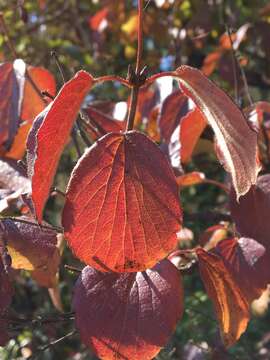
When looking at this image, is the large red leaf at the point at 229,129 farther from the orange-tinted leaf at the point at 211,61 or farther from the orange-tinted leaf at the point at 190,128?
the orange-tinted leaf at the point at 211,61

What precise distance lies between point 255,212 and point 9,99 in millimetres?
534

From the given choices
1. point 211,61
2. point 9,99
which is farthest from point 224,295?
point 211,61

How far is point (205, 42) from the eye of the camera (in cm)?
294

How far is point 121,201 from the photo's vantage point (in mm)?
880

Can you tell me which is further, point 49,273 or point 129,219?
point 49,273

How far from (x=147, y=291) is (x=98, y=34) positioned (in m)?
1.86

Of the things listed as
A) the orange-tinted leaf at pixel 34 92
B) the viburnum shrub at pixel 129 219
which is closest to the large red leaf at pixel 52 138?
the viburnum shrub at pixel 129 219

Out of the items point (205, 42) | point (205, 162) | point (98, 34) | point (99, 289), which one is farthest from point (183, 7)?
point (99, 289)

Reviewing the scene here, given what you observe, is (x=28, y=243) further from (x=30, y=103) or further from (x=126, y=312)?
(x=30, y=103)

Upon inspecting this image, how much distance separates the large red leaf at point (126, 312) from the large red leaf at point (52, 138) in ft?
0.72

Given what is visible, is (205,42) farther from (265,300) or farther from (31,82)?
(31,82)

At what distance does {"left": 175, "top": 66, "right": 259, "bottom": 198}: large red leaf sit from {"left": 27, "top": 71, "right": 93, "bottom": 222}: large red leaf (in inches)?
6.0

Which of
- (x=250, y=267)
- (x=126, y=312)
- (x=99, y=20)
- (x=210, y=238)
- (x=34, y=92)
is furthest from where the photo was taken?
(x=99, y=20)

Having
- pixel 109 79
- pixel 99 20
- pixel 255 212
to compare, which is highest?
pixel 99 20
